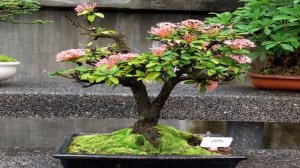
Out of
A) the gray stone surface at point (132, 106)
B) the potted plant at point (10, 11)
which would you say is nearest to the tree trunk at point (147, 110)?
the gray stone surface at point (132, 106)

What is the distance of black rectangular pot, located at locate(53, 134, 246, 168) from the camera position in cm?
99

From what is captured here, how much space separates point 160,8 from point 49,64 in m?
0.57

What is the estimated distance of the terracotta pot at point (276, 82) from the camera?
1.67 metres

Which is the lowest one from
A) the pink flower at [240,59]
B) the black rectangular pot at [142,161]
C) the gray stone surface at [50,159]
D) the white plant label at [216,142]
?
the gray stone surface at [50,159]

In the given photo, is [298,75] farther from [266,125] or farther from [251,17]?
[266,125]

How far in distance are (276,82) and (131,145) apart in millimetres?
808

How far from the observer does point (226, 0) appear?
2.19 metres

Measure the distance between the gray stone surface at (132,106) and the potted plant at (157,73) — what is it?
15.8 inches

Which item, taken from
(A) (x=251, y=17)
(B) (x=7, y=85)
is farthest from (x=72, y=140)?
(A) (x=251, y=17)

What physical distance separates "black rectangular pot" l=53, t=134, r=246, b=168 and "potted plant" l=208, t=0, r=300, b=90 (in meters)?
0.60

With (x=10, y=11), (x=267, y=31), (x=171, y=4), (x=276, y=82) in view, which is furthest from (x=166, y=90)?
(x=171, y=4)

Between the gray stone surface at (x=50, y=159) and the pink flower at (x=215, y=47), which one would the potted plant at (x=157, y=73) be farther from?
the gray stone surface at (x=50, y=159)

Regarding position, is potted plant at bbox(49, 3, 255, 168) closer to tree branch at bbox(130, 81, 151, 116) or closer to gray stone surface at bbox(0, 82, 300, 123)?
tree branch at bbox(130, 81, 151, 116)

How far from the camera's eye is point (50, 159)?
1338mm
